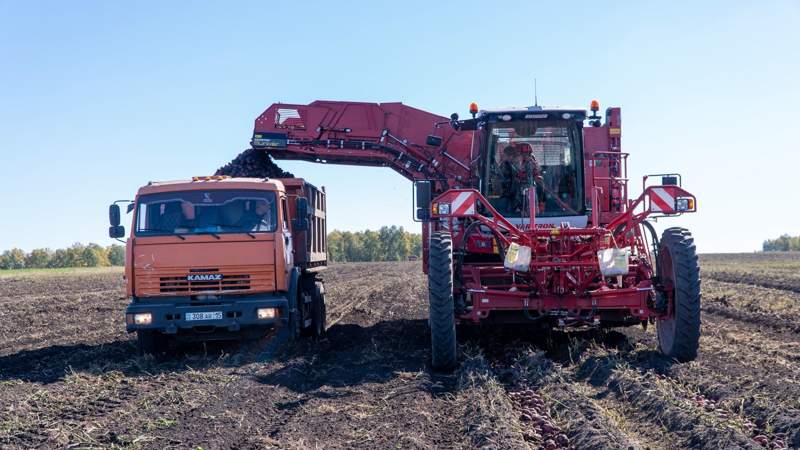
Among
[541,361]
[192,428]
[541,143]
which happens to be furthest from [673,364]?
[192,428]

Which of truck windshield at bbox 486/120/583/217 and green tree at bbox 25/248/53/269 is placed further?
green tree at bbox 25/248/53/269

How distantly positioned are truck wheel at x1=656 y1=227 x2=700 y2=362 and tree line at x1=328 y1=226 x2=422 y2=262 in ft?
217

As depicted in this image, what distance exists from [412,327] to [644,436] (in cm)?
814

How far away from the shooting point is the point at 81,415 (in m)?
7.11

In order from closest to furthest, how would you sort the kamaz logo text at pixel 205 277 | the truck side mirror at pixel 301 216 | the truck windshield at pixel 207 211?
the kamaz logo text at pixel 205 277
the truck windshield at pixel 207 211
the truck side mirror at pixel 301 216

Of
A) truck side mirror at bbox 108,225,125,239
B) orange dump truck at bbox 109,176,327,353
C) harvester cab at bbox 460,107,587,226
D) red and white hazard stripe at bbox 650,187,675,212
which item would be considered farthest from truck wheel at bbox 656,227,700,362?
truck side mirror at bbox 108,225,125,239

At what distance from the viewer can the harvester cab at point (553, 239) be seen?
9023 millimetres

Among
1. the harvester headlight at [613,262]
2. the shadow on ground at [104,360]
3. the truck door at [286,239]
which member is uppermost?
the truck door at [286,239]

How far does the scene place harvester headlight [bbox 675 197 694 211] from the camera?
9.67 m

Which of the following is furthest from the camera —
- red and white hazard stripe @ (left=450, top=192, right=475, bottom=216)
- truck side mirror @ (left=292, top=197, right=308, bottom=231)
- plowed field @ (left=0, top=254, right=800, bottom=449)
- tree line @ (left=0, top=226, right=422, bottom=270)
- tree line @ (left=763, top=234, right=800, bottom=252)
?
tree line @ (left=763, top=234, right=800, bottom=252)

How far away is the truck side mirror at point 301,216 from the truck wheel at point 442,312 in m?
3.19

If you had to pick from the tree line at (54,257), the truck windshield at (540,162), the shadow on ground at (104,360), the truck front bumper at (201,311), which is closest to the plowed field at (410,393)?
the shadow on ground at (104,360)

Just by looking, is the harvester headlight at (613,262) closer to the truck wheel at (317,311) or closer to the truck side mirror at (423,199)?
the truck side mirror at (423,199)

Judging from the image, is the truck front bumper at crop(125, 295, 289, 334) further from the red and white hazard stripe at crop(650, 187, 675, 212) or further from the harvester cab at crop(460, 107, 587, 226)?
the red and white hazard stripe at crop(650, 187, 675, 212)
